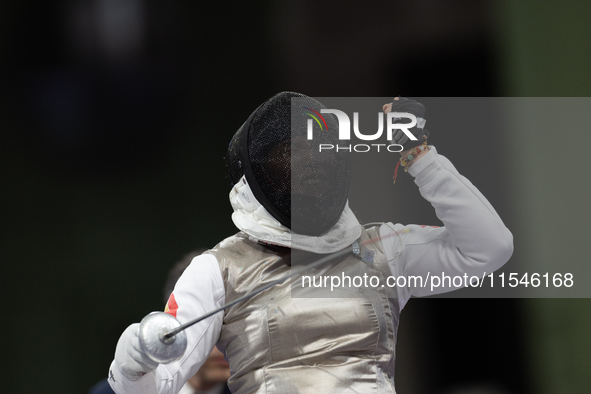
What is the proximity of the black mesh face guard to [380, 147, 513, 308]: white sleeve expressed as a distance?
0.48 ft

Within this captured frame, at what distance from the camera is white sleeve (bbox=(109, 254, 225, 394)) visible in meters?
1.05

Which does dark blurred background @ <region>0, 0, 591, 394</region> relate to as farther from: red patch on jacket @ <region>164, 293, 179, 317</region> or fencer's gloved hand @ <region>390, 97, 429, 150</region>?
red patch on jacket @ <region>164, 293, 179, 317</region>

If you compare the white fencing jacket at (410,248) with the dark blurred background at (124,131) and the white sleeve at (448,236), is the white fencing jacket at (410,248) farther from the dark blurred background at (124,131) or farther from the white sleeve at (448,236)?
the dark blurred background at (124,131)

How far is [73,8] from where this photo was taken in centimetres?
255

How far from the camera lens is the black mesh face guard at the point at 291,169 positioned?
3.82 feet

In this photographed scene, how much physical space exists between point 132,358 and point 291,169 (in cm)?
47

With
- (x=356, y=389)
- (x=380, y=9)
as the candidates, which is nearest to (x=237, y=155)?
(x=356, y=389)

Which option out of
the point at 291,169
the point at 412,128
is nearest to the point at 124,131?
the point at 291,169

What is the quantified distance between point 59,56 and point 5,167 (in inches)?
21.5

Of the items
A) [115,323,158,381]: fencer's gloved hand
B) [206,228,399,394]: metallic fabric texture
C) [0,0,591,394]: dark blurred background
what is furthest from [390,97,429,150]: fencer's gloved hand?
[0,0,591,394]: dark blurred background

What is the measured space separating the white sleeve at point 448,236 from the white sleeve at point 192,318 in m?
0.36

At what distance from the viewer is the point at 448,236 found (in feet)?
3.87

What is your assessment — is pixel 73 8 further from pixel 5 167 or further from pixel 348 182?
pixel 348 182

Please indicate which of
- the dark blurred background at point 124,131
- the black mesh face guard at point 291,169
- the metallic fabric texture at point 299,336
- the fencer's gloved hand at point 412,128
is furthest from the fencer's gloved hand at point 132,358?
the dark blurred background at point 124,131
